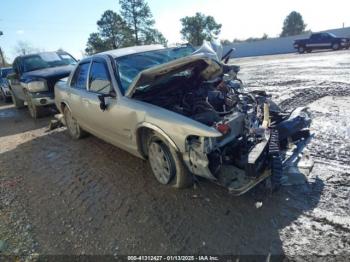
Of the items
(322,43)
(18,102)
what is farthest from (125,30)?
(18,102)

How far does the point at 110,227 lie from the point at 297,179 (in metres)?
2.12

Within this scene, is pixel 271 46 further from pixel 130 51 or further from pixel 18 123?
pixel 130 51

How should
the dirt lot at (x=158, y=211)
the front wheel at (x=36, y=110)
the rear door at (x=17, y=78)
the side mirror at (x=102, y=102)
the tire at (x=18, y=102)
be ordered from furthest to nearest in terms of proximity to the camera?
the tire at (x=18, y=102), the rear door at (x=17, y=78), the front wheel at (x=36, y=110), the side mirror at (x=102, y=102), the dirt lot at (x=158, y=211)

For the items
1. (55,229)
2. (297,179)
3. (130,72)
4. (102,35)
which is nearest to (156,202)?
(55,229)

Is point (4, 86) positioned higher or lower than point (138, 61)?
lower

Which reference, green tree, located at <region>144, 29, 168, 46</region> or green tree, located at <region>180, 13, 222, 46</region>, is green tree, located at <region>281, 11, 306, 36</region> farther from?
green tree, located at <region>144, 29, 168, 46</region>

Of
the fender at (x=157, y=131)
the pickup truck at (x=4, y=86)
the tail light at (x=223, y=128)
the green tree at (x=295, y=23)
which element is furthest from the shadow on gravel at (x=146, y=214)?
the green tree at (x=295, y=23)

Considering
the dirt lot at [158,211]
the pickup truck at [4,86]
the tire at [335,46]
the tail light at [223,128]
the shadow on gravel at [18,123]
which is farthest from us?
the tire at [335,46]

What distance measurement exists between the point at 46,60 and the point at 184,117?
805 cm

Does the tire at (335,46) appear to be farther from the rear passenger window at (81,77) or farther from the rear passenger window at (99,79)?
the rear passenger window at (99,79)

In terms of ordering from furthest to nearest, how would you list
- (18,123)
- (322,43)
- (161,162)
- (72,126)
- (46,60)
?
1. (322,43)
2. (46,60)
3. (18,123)
4. (72,126)
5. (161,162)

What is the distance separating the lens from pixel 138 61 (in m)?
4.41

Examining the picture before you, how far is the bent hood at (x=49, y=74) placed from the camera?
26.9 feet

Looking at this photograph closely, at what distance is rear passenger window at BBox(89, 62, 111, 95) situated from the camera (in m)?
4.27
